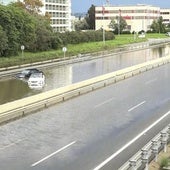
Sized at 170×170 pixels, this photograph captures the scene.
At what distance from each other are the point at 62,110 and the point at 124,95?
24.1 ft

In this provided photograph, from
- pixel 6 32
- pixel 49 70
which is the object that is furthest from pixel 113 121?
pixel 6 32

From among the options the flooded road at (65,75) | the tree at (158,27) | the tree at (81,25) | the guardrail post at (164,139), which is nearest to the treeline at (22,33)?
the flooded road at (65,75)

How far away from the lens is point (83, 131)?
23016 mm

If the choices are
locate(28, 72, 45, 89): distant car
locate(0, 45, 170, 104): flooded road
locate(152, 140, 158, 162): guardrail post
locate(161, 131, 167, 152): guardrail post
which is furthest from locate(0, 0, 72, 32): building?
locate(152, 140, 158, 162): guardrail post

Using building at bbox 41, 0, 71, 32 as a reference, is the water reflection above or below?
below

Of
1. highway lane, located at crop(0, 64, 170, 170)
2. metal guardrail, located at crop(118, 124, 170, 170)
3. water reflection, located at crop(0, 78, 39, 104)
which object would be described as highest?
metal guardrail, located at crop(118, 124, 170, 170)

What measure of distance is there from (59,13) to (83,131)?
12422cm

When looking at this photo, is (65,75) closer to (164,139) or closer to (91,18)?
(164,139)

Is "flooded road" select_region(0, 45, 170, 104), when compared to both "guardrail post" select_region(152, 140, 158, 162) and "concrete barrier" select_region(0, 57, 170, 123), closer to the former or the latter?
"concrete barrier" select_region(0, 57, 170, 123)

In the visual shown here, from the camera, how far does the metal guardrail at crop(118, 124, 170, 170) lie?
14.3m

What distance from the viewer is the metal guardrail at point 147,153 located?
1427cm

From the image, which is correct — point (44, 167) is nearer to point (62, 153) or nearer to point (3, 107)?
point (62, 153)

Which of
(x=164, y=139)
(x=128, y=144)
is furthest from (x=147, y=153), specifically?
(x=128, y=144)

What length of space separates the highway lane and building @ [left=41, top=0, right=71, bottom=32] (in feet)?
343
